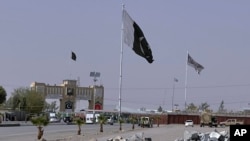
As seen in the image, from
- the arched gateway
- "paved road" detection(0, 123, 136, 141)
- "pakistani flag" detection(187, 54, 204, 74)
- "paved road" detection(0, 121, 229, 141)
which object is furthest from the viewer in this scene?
the arched gateway

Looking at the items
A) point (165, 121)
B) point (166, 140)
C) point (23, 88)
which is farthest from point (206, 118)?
point (23, 88)

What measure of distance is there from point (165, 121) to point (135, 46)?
67633mm

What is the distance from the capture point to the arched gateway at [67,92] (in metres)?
143

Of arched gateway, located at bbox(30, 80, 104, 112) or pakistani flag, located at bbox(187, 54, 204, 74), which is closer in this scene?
pakistani flag, located at bbox(187, 54, 204, 74)

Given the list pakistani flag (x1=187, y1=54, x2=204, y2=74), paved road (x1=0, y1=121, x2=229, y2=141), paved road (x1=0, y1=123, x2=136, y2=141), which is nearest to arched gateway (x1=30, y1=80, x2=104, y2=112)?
pakistani flag (x1=187, y1=54, x2=204, y2=74)

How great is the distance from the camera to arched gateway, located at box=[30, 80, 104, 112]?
142625 mm

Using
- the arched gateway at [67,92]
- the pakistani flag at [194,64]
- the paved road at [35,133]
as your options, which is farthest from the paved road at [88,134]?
the arched gateway at [67,92]

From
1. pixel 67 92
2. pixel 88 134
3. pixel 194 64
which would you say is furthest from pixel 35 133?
pixel 67 92

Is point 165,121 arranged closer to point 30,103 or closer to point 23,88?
point 30,103

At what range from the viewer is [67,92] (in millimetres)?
138250

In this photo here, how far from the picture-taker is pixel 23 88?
139 m

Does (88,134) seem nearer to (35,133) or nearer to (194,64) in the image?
(35,133)

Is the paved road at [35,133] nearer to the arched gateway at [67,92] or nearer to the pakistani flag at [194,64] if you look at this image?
the pakistani flag at [194,64]

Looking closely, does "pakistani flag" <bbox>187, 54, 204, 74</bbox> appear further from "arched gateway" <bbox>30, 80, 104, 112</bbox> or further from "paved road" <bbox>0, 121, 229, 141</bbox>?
"arched gateway" <bbox>30, 80, 104, 112</bbox>
